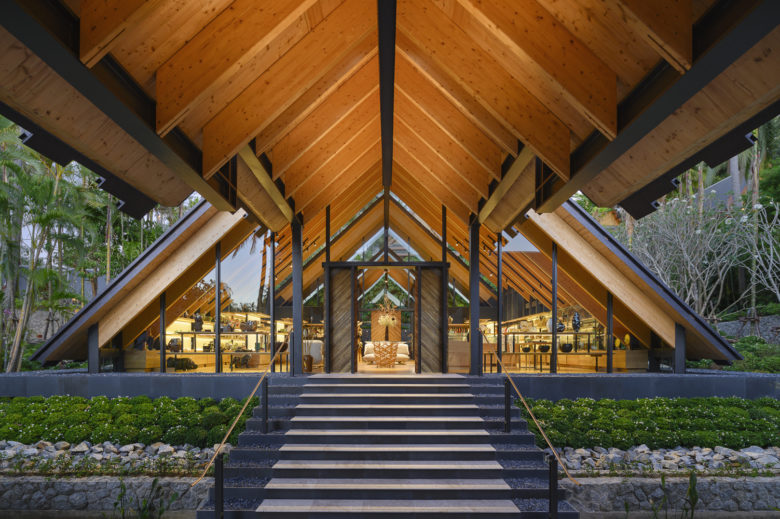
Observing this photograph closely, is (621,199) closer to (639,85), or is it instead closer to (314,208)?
(639,85)

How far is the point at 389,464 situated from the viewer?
8.10 m

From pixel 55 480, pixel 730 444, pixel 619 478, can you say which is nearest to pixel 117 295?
pixel 55 480

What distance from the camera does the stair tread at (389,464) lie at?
794cm

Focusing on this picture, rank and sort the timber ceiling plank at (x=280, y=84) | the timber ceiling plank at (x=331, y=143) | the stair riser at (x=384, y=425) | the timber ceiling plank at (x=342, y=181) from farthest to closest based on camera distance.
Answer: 1. the timber ceiling plank at (x=342, y=181)
2. the stair riser at (x=384, y=425)
3. the timber ceiling plank at (x=331, y=143)
4. the timber ceiling plank at (x=280, y=84)

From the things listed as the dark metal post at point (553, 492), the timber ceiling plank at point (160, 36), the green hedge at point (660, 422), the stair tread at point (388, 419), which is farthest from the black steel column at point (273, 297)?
the timber ceiling plank at point (160, 36)

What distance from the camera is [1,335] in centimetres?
1588

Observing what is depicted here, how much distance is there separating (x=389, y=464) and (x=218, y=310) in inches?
266

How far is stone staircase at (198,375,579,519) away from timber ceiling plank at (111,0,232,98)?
17.0 ft

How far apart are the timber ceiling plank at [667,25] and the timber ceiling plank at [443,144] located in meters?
4.68

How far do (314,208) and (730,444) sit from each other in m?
9.33

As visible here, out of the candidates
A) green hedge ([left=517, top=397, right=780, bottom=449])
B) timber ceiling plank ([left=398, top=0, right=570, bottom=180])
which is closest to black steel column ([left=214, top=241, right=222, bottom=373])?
green hedge ([left=517, top=397, right=780, bottom=449])

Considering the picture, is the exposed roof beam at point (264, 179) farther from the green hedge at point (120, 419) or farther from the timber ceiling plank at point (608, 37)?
the timber ceiling plank at point (608, 37)

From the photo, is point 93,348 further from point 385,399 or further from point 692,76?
point 692,76

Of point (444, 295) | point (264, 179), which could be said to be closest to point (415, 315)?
point (444, 295)
